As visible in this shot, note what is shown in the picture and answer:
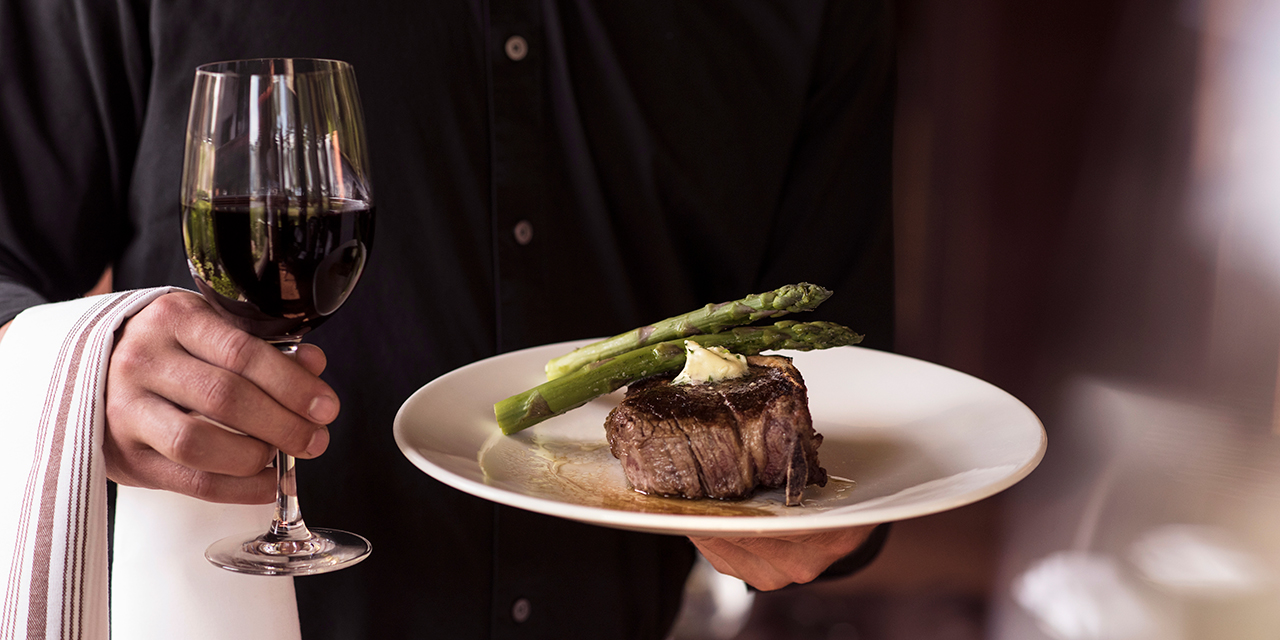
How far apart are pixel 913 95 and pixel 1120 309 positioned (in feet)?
3.27

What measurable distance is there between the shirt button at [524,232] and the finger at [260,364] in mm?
774

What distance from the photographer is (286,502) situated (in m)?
1.15

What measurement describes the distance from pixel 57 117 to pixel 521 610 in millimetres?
1230

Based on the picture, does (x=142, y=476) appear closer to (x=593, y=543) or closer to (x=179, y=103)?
(x=179, y=103)

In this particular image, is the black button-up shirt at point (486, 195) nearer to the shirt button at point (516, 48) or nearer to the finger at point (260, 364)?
the shirt button at point (516, 48)

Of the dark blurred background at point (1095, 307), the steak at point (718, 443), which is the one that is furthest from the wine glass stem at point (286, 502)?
the dark blurred background at point (1095, 307)

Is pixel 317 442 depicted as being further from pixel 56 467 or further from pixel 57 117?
pixel 57 117

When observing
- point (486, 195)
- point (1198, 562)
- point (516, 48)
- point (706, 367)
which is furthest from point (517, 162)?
point (1198, 562)

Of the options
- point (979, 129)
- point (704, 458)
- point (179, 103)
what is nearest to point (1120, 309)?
point (979, 129)

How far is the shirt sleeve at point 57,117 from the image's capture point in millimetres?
1591

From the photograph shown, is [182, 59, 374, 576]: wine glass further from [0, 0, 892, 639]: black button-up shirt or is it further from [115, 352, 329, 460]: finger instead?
[0, 0, 892, 639]: black button-up shirt

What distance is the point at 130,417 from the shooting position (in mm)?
1120

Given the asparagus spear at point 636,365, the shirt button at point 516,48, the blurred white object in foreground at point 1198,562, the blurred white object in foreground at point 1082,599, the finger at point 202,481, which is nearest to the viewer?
the finger at point 202,481

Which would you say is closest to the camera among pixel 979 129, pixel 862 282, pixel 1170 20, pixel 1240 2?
pixel 862 282
